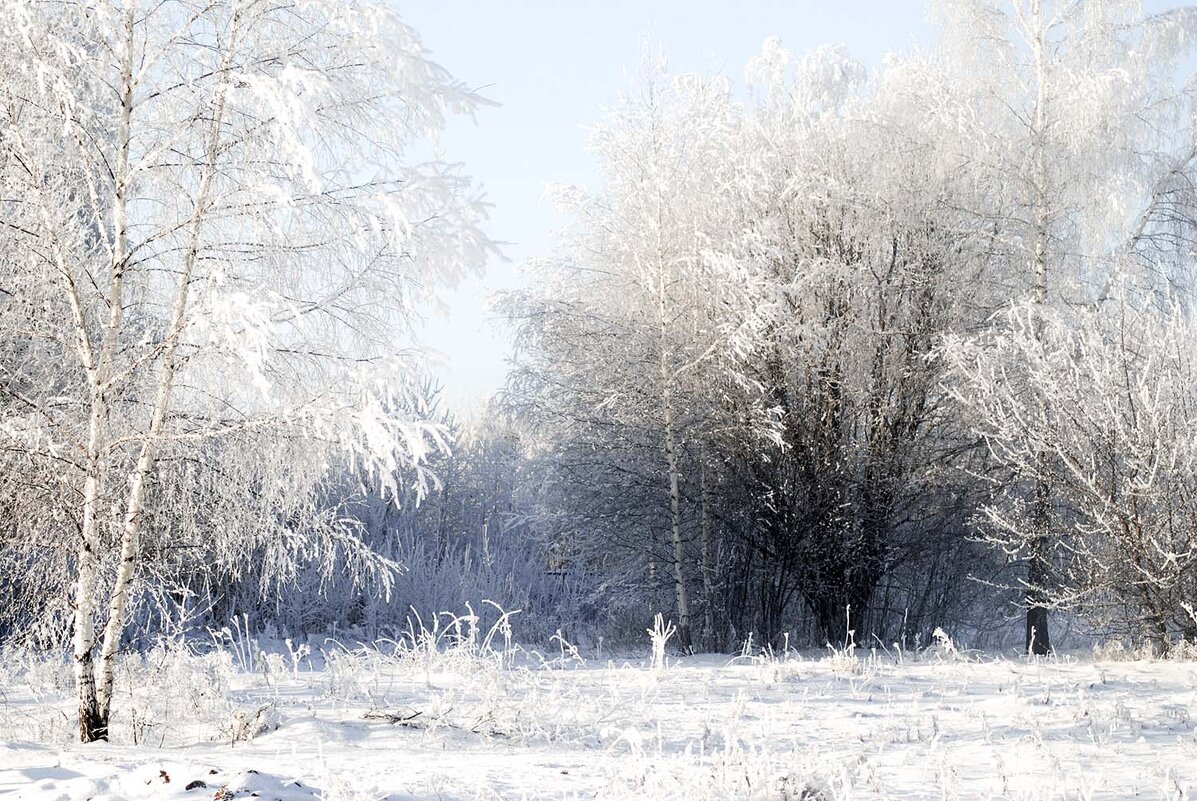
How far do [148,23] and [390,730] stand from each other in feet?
13.2

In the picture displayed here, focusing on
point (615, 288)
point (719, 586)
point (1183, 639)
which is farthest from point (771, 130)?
point (1183, 639)

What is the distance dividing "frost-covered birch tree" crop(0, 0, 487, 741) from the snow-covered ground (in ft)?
3.02

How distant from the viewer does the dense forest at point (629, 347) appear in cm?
543

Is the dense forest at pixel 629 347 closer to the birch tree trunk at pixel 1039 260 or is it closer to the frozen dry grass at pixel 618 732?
the birch tree trunk at pixel 1039 260

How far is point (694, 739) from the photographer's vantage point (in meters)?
4.86

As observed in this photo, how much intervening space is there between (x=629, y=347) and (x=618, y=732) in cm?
722

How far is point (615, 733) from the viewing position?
4.92 metres

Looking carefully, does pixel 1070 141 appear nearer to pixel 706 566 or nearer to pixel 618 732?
pixel 706 566

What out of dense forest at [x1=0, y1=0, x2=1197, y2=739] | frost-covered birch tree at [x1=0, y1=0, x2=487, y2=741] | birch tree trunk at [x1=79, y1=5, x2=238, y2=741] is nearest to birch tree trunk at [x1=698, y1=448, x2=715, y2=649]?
dense forest at [x1=0, y1=0, x2=1197, y2=739]

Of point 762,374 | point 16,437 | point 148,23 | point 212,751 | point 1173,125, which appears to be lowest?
point 212,751

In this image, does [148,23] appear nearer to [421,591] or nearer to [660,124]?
[660,124]

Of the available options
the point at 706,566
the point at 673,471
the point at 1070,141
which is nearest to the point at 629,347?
the point at 673,471

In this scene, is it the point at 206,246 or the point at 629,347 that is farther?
the point at 629,347

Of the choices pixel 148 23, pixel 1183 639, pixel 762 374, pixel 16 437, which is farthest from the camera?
pixel 762 374
